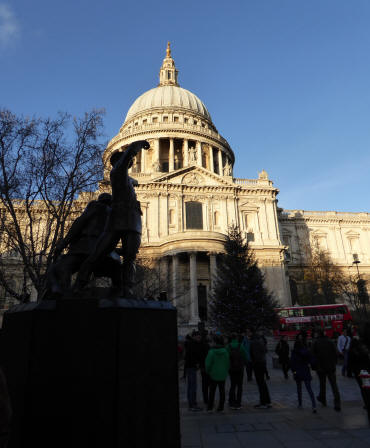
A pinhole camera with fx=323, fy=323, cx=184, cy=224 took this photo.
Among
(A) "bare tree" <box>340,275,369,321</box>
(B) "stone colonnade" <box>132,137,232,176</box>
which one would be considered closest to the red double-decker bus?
(A) "bare tree" <box>340,275,369,321</box>

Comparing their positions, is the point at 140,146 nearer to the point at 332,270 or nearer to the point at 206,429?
the point at 206,429

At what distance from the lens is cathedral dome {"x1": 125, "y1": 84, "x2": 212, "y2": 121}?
58969 mm

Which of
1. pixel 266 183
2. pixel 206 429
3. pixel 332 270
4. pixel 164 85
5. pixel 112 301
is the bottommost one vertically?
pixel 206 429

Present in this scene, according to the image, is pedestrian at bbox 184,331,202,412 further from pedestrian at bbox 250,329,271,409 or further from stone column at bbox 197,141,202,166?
stone column at bbox 197,141,202,166

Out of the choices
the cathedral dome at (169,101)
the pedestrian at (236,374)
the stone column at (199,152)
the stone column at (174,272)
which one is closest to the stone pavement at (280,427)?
→ the pedestrian at (236,374)

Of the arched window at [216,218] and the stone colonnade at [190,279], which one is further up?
the arched window at [216,218]

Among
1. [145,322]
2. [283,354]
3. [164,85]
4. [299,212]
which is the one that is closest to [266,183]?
[299,212]

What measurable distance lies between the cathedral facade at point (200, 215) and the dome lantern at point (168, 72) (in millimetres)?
5852

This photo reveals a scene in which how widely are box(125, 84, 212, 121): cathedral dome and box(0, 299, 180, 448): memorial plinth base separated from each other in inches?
2265

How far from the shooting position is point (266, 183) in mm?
42656

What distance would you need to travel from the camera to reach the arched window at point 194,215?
3822cm

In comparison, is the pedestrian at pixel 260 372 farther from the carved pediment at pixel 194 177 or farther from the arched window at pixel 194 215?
the carved pediment at pixel 194 177

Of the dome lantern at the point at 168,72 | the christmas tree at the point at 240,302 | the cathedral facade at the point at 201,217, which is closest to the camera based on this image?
the christmas tree at the point at 240,302

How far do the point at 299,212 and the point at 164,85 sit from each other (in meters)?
37.8
